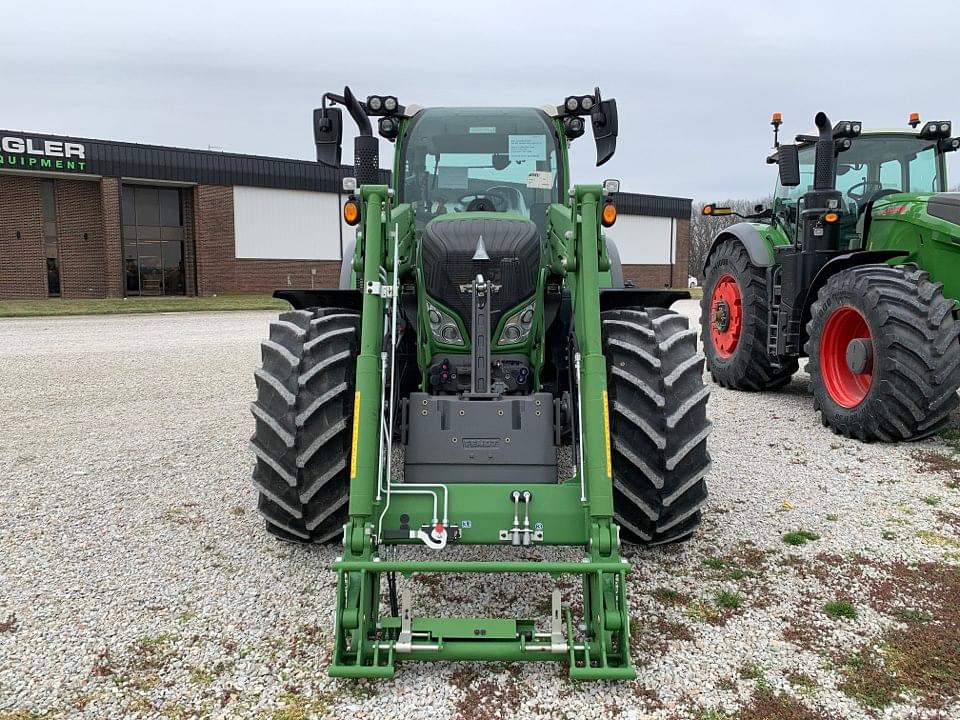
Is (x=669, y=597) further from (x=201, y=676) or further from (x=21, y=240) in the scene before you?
(x=21, y=240)

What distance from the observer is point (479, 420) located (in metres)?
3.63

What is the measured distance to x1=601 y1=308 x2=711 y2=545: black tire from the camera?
3.67m

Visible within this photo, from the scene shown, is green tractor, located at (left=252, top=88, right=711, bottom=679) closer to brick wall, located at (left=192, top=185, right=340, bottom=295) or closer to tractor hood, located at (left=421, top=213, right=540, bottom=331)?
tractor hood, located at (left=421, top=213, right=540, bottom=331)

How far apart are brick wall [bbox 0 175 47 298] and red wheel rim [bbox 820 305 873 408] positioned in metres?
28.9

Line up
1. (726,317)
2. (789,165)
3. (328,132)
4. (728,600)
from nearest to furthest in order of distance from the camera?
(728,600)
(328,132)
(789,165)
(726,317)

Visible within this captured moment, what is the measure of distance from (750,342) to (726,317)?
82 centimetres

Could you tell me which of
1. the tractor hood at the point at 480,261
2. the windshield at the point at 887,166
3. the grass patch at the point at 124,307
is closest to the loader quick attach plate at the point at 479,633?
the tractor hood at the point at 480,261

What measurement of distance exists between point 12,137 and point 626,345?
95.4 ft

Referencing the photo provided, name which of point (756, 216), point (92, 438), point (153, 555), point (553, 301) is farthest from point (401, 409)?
point (756, 216)

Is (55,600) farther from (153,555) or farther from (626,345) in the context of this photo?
(626,345)

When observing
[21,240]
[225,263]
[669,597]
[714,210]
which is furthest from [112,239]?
[669,597]

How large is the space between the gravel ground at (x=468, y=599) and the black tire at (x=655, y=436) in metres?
0.33

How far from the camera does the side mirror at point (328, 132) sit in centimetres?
431

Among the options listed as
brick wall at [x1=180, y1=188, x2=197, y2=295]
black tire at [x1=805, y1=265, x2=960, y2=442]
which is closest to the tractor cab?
black tire at [x1=805, y1=265, x2=960, y2=442]
